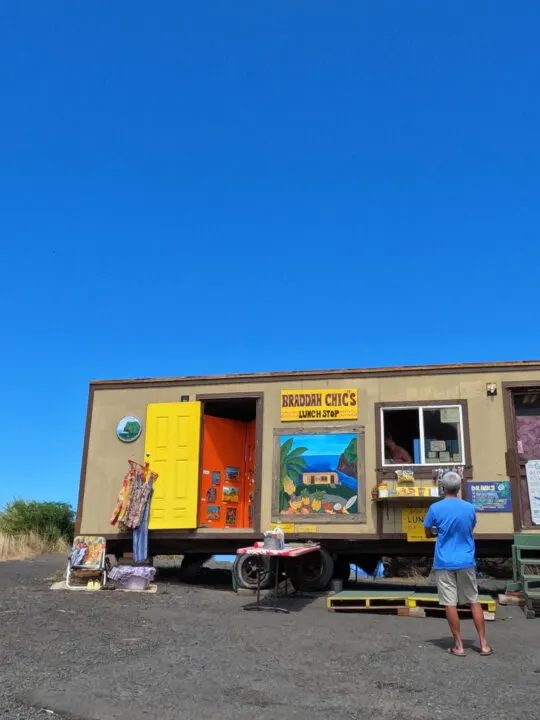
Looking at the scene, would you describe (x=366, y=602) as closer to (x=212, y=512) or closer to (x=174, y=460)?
(x=212, y=512)

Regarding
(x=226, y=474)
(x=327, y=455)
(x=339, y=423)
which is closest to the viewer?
(x=327, y=455)

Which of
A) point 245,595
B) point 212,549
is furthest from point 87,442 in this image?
point 245,595

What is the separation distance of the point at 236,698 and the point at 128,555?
8020 mm

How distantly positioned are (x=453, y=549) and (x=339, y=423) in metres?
5.26

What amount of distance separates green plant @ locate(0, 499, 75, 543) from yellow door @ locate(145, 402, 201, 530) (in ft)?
31.7

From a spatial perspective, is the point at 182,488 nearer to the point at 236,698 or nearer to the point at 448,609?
the point at 448,609

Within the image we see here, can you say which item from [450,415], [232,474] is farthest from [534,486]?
[232,474]

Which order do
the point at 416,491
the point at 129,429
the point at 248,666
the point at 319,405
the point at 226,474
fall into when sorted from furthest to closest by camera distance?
Result: the point at 226,474, the point at 129,429, the point at 319,405, the point at 416,491, the point at 248,666

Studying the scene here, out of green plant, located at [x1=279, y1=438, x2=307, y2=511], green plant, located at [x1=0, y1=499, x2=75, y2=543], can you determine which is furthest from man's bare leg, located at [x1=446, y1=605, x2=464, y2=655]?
green plant, located at [x1=0, y1=499, x2=75, y2=543]

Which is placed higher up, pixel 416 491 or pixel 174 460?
pixel 174 460

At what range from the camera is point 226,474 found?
1240cm

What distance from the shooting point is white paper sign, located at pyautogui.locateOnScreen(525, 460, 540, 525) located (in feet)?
33.2

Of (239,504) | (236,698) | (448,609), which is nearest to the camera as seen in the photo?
(236,698)

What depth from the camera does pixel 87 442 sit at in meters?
12.0
